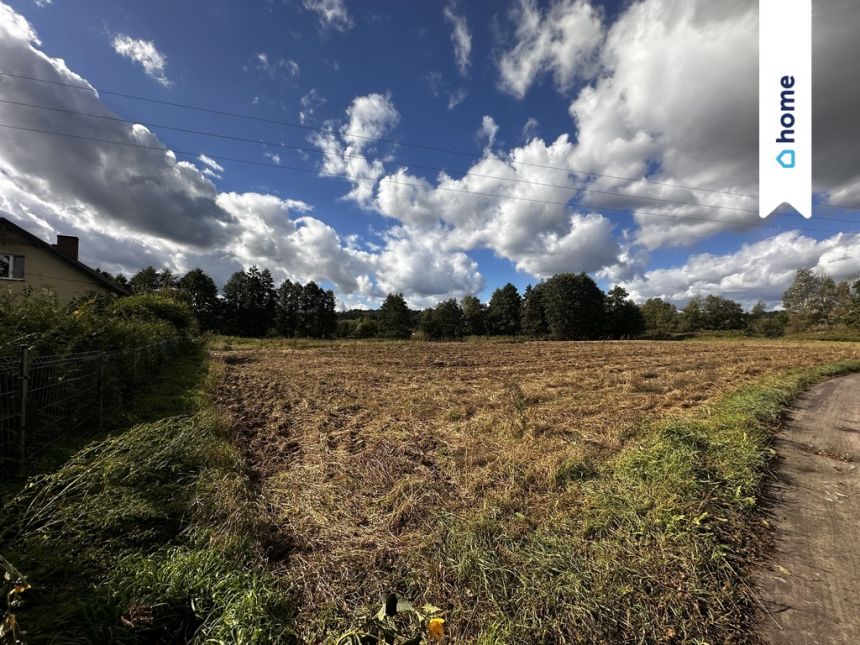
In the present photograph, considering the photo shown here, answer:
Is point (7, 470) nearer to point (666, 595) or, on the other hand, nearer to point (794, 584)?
point (666, 595)

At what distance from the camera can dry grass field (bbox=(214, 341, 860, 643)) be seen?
2174mm

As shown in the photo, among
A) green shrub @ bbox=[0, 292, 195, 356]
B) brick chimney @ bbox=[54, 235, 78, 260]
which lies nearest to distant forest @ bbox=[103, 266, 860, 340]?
brick chimney @ bbox=[54, 235, 78, 260]

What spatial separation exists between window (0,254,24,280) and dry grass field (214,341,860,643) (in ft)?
66.8

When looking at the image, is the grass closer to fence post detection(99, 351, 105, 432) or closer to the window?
fence post detection(99, 351, 105, 432)

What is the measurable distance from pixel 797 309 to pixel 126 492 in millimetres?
69400

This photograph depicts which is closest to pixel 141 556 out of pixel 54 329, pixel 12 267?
pixel 54 329

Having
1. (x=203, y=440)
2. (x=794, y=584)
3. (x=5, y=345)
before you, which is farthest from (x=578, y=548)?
(x=5, y=345)

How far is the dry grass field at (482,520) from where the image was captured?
217cm

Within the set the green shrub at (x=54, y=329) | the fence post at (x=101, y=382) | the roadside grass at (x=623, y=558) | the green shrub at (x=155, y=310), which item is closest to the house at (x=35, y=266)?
the green shrub at (x=155, y=310)

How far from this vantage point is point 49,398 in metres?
4.52

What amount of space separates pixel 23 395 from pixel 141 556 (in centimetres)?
306

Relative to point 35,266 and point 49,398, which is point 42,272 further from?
point 49,398

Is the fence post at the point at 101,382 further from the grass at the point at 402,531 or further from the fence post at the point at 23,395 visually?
the fence post at the point at 23,395

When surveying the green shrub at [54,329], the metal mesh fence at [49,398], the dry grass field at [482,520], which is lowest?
the dry grass field at [482,520]
